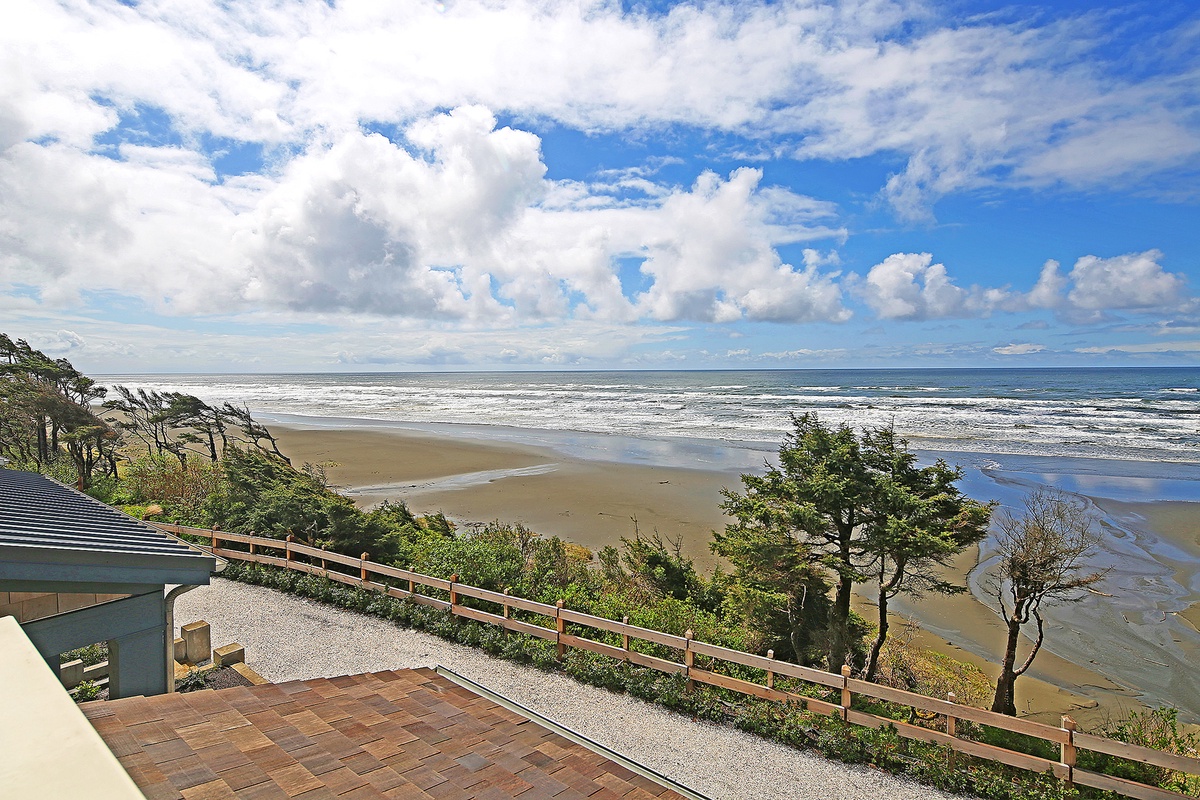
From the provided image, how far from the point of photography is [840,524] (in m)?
8.97

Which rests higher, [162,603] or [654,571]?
[162,603]

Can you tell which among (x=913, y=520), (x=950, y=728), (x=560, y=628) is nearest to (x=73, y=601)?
(x=560, y=628)

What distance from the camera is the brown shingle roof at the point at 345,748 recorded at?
346cm

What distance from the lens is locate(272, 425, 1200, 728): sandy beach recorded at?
396 inches

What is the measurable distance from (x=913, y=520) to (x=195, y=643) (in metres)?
10.2

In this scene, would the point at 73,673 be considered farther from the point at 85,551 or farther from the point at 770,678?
the point at 770,678

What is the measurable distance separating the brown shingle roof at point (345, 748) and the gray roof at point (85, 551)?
0.83m

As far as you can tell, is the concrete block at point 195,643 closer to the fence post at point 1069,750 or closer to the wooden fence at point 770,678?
the wooden fence at point 770,678

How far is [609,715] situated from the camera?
7914 mm

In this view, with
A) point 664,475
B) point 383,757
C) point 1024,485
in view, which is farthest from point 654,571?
point 1024,485

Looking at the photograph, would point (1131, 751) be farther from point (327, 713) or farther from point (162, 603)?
point (162, 603)

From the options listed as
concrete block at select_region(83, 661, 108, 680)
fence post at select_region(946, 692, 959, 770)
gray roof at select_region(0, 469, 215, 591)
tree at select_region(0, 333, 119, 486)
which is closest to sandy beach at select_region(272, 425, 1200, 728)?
fence post at select_region(946, 692, 959, 770)

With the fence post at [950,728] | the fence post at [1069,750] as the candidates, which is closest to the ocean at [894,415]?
the fence post at [950,728]

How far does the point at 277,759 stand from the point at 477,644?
20.4 ft
